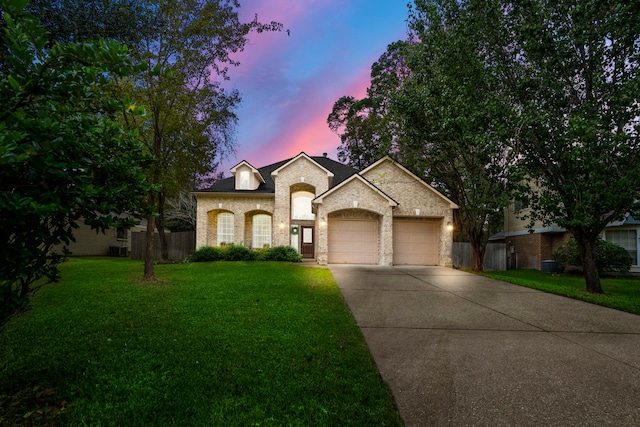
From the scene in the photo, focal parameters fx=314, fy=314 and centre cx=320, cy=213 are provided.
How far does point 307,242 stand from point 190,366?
1681cm

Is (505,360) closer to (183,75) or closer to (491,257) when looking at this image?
(183,75)

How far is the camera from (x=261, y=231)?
823 inches

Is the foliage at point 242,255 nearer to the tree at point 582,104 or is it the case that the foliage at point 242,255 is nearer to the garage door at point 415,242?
the garage door at point 415,242

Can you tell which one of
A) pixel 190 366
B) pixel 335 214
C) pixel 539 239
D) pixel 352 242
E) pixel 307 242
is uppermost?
pixel 335 214

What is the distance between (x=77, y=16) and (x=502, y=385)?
37.7 feet

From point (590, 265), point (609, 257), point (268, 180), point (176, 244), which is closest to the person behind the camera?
point (590, 265)

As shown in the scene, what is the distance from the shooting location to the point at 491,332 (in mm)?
5242

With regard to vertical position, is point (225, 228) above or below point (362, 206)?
below

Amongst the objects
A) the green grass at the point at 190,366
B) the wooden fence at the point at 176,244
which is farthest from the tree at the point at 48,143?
the wooden fence at the point at 176,244

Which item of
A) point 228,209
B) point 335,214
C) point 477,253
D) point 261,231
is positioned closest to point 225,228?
point 228,209

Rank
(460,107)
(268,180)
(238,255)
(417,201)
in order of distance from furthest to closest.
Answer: (268,180), (417,201), (238,255), (460,107)

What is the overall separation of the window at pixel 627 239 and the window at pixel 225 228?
2208 centimetres

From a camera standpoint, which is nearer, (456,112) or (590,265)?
(590,265)

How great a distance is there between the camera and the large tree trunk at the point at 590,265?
9.64 metres
